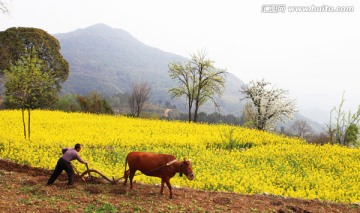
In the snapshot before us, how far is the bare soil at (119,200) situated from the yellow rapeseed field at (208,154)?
2688 mm

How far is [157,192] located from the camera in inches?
470

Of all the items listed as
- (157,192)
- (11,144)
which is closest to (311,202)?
(157,192)

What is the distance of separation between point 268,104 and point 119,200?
43353mm

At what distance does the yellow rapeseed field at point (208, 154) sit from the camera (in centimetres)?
1645

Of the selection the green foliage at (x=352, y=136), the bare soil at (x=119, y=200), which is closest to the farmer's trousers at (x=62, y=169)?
the bare soil at (x=119, y=200)

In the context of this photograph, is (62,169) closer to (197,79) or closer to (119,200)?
(119,200)

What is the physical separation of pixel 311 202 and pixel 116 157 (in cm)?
1216

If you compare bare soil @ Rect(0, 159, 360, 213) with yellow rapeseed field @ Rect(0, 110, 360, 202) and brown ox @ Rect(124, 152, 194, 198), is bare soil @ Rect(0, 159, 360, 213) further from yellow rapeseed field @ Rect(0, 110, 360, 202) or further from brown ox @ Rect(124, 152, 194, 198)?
yellow rapeseed field @ Rect(0, 110, 360, 202)

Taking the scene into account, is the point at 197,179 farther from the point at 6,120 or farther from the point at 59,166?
the point at 6,120

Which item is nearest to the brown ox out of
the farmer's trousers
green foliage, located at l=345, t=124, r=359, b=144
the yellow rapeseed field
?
the farmer's trousers

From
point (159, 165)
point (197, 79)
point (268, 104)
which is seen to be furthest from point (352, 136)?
point (159, 165)

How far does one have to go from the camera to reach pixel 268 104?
5134 cm

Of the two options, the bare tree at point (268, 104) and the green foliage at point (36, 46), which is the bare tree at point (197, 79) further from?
the green foliage at point (36, 46)

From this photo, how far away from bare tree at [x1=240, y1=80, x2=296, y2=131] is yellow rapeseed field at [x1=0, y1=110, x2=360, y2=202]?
711 inches
